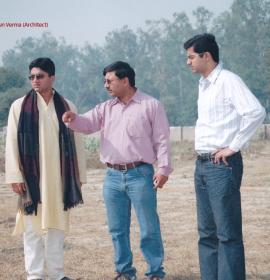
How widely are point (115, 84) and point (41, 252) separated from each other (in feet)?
4.91

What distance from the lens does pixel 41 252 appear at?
5332 millimetres

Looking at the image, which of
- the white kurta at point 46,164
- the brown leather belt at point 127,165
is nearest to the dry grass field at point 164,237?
the white kurta at point 46,164

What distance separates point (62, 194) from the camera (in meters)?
5.38

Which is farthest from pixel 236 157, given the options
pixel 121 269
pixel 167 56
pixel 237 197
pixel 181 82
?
pixel 167 56

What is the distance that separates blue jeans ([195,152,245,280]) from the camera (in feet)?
14.8

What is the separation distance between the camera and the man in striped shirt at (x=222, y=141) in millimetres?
4430

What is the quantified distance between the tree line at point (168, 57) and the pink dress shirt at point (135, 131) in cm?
4146

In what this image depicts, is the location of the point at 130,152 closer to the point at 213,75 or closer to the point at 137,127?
the point at 137,127

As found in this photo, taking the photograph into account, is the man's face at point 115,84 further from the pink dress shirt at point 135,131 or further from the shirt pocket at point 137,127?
the shirt pocket at point 137,127

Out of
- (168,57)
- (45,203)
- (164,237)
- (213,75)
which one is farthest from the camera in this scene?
(168,57)

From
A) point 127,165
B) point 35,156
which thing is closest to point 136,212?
point 127,165

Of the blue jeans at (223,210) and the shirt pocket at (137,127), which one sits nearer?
the blue jeans at (223,210)

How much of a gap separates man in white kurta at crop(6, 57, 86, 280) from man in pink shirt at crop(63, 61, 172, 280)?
0.84 ft

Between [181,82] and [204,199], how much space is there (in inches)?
2995
